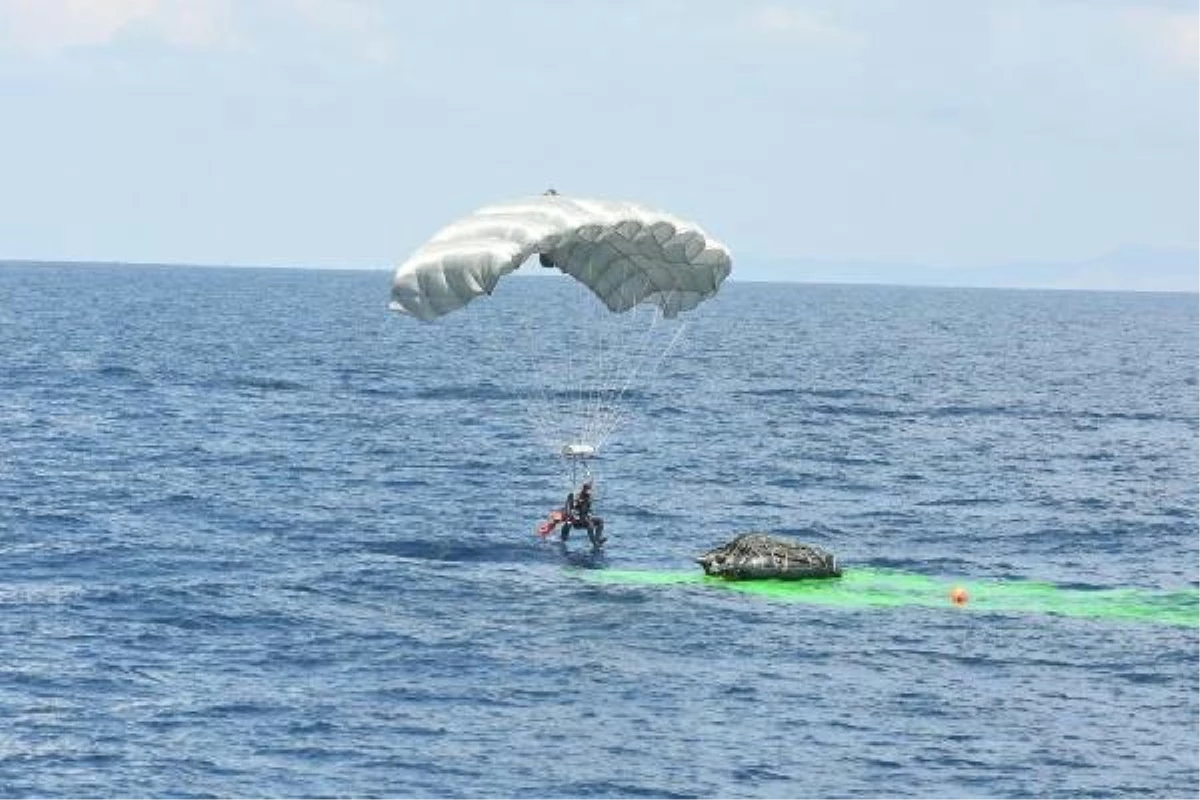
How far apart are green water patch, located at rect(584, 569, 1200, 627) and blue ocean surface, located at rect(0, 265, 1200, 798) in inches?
9.7

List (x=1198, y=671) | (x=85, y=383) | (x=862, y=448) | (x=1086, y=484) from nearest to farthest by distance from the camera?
(x=1198, y=671) < (x=1086, y=484) < (x=862, y=448) < (x=85, y=383)

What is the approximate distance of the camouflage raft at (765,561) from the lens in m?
62.5

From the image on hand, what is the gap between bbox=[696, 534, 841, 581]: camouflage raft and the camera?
2462 inches

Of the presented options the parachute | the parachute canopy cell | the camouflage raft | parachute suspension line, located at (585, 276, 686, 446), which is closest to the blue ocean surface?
the camouflage raft

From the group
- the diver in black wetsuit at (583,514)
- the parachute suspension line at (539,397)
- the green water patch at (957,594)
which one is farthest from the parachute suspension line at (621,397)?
the green water patch at (957,594)

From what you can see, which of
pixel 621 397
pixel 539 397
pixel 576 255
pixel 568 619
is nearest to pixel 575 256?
pixel 576 255

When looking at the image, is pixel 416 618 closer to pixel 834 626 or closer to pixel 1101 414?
pixel 834 626

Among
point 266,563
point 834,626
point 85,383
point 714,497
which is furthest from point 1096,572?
point 85,383

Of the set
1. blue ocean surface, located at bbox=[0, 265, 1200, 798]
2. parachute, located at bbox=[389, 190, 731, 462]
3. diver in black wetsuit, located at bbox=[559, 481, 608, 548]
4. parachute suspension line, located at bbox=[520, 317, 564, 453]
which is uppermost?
parachute, located at bbox=[389, 190, 731, 462]

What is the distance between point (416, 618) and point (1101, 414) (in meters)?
86.0

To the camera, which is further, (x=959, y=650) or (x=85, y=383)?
(x=85, y=383)

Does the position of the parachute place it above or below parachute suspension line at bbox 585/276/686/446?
above

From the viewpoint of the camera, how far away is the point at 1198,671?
173 feet

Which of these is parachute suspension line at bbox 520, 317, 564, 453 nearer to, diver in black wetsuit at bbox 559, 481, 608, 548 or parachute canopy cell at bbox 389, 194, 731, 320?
diver in black wetsuit at bbox 559, 481, 608, 548
